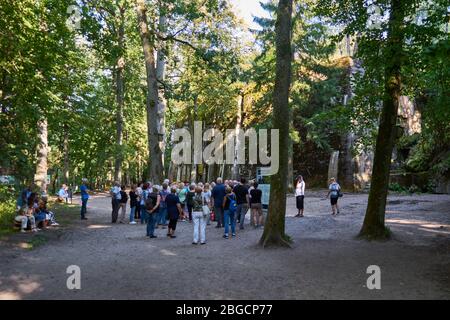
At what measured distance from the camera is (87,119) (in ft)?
87.4

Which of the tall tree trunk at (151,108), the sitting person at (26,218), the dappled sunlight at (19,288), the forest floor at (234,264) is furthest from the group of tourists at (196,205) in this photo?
the dappled sunlight at (19,288)

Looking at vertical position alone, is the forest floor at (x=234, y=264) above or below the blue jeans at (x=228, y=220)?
below

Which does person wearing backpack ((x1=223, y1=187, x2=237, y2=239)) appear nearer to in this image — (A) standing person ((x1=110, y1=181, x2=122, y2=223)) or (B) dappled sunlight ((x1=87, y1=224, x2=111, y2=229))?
(A) standing person ((x1=110, y1=181, x2=122, y2=223))

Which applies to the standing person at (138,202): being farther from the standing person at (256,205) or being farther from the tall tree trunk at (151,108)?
the standing person at (256,205)

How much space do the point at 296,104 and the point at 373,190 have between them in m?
17.1

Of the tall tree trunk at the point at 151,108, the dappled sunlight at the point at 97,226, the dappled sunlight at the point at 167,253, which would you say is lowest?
the dappled sunlight at the point at 97,226

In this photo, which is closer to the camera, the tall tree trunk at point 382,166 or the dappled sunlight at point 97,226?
the tall tree trunk at point 382,166

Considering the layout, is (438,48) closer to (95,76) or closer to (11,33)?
(11,33)

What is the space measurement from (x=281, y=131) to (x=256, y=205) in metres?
4.07

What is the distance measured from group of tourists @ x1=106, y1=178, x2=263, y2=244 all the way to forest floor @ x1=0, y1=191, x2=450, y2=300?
0.60 meters

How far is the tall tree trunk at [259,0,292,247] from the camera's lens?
11.3 meters

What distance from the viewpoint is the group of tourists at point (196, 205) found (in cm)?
1230

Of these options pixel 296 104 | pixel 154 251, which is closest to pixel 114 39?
pixel 154 251

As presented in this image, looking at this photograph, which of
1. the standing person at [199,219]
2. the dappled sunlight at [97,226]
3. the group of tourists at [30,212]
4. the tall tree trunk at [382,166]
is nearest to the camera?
the tall tree trunk at [382,166]
